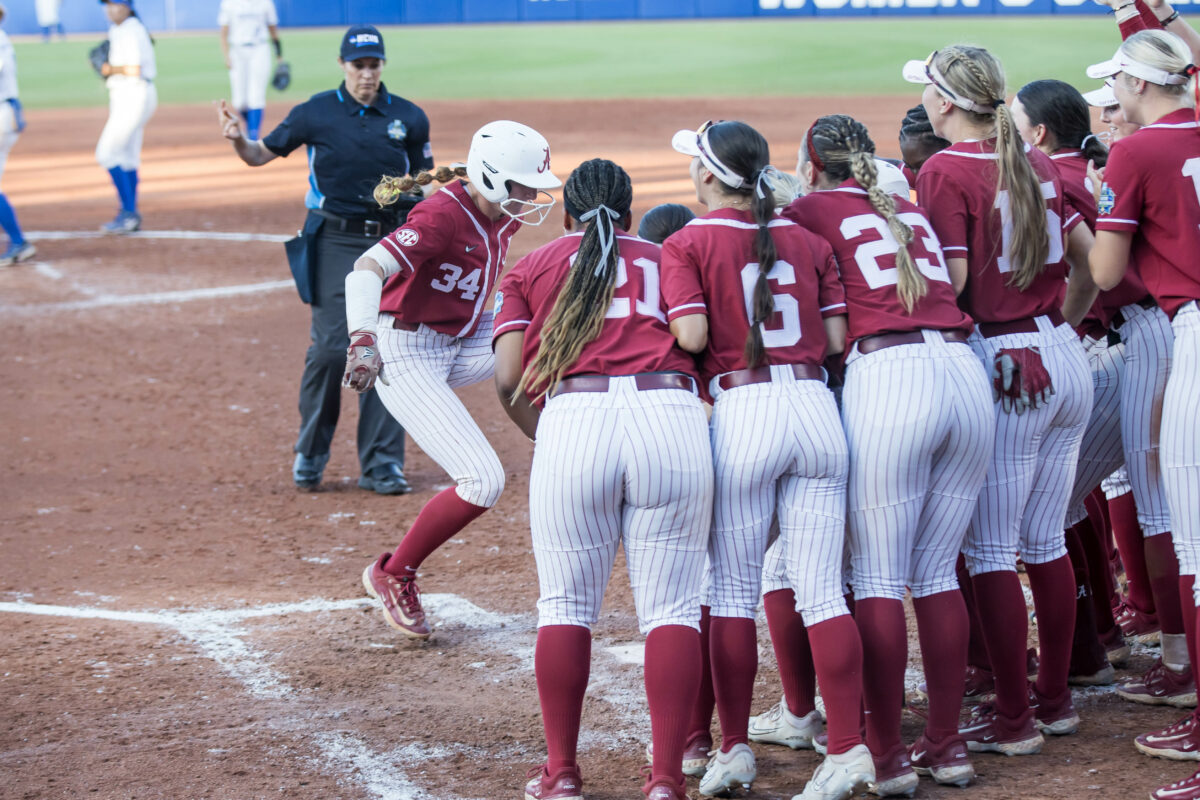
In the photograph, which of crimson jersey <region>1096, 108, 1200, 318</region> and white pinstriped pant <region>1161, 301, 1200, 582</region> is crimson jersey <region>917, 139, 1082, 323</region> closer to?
crimson jersey <region>1096, 108, 1200, 318</region>

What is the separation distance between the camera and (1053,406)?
3639 mm

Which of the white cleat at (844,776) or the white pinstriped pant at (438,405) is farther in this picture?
the white pinstriped pant at (438,405)

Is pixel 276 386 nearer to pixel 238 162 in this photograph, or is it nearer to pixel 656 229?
pixel 656 229

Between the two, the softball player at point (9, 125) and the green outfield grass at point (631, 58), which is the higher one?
the green outfield grass at point (631, 58)

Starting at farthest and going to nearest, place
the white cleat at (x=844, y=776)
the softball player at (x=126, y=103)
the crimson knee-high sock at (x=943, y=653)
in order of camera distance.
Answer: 1. the softball player at (x=126, y=103)
2. the crimson knee-high sock at (x=943, y=653)
3. the white cleat at (x=844, y=776)

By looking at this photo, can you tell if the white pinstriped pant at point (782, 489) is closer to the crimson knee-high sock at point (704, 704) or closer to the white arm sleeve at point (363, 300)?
the crimson knee-high sock at point (704, 704)

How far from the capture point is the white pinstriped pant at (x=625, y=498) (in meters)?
3.33

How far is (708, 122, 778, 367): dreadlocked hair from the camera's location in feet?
11.1

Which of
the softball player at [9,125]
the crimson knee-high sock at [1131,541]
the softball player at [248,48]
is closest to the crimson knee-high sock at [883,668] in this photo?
the crimson knee-high sock at [1131,541]

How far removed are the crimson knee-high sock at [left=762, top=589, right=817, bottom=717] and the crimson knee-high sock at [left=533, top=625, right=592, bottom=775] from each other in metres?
0.61

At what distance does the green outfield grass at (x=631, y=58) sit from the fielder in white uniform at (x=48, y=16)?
2.04ft

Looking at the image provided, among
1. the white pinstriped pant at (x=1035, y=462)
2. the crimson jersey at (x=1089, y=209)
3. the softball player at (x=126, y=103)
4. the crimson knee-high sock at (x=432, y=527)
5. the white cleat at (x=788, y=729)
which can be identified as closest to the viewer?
the white pinstriped pant at (x=1035, y=462)

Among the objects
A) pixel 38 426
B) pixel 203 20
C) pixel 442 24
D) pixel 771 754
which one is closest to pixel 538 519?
pixel 771 754

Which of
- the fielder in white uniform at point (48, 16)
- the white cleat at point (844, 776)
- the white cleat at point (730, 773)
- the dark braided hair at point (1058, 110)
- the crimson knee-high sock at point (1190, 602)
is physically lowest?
the white cleat at point (730, 773)
